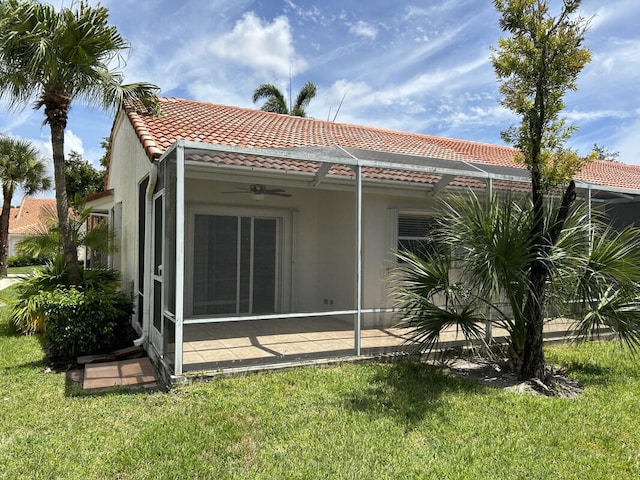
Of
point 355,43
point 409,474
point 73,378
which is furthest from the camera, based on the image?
→ point 355,43

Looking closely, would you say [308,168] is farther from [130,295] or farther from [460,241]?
[130,295]

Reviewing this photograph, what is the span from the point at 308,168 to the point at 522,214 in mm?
4346

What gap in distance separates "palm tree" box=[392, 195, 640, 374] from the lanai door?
4574 millimetres

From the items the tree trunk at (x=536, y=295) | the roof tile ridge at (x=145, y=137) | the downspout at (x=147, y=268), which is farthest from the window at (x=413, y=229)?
the roof tile ridge at (x=145, y=137)

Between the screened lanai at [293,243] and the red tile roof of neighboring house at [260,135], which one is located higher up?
the red tile roof of neighboring house at [260,135]

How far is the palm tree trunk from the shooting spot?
A: 8984 millimetres

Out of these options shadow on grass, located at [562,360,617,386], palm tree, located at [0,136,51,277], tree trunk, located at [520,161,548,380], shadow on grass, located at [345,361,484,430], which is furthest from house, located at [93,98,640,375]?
palm tree, located at [0,136,51,277]

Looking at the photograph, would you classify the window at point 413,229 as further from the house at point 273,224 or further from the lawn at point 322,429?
the lawn at point 322,429

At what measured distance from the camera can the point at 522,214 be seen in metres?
6.40

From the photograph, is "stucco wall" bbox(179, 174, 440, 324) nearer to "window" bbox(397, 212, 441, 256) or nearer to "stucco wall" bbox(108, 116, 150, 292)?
"window" bbox(397, 212, 441, 256)

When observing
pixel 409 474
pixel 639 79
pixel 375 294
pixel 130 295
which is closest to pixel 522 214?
pixel 409 474

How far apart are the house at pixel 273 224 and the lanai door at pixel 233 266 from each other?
25mm

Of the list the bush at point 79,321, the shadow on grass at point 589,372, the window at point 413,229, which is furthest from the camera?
the window at point 413,229

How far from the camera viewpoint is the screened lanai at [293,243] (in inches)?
300
